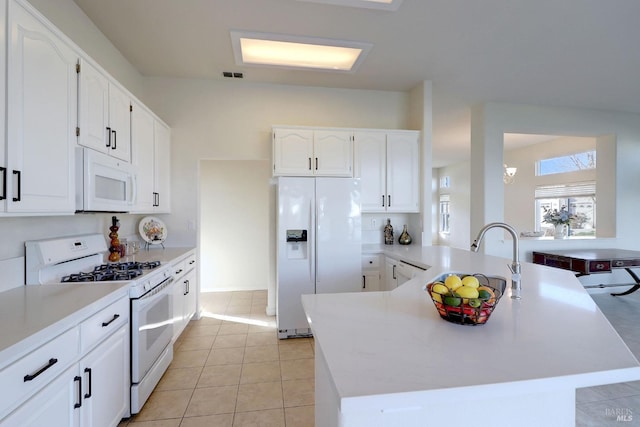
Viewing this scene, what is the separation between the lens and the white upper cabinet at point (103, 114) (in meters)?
1.86

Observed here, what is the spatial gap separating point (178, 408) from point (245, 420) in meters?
0.49

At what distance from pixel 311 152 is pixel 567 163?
571 centimetres

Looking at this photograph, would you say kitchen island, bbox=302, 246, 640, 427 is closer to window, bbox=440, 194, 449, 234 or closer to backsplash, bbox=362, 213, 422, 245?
backsplash, bbox=362, 213, 422, 245

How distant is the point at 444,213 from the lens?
1000cm

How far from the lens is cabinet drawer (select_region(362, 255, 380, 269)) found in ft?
11.4

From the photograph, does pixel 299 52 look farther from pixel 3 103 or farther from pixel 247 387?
pixel 247 387

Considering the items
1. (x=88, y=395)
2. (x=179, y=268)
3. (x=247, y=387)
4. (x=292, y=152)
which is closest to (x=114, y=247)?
(x=179, y=268)

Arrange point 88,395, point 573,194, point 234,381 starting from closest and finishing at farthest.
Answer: point 88,395
point 234,381
point 573,194

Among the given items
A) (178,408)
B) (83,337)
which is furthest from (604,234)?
(83,337)

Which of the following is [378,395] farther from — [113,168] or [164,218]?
[164,218]

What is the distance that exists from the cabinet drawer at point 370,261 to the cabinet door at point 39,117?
8.68ft

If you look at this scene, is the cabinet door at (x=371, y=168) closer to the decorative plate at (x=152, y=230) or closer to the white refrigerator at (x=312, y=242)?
the white refrigerator at (x=312, y=242)

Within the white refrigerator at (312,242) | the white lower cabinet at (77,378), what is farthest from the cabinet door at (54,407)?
the white refrigerator at (312,242)

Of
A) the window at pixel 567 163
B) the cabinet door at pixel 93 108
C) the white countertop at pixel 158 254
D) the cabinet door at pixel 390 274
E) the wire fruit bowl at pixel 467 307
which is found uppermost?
the window at pixel 567 163
